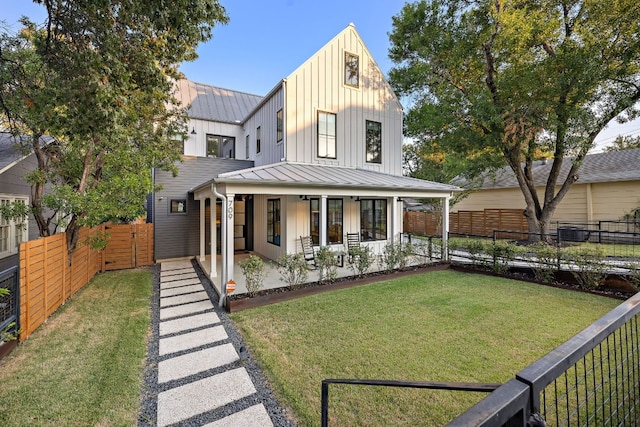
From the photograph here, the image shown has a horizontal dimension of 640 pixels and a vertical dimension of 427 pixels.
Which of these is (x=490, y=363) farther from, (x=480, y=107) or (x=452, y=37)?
(x=452, y=37)

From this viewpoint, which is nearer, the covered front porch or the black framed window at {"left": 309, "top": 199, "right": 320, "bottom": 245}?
the covered front porch

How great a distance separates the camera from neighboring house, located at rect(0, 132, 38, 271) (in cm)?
636

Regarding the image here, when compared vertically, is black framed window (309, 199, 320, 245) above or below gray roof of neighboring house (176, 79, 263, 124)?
below

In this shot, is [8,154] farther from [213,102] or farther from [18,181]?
[213,102]

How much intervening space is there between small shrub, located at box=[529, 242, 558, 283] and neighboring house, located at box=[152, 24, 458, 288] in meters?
3.03

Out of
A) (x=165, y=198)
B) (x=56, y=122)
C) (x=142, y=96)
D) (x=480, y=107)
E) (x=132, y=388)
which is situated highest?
(x=480, y=107)

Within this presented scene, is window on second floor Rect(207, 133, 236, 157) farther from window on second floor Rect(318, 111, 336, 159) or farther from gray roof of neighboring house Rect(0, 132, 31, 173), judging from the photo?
gray roof of neighboring house Rect(0, 132, 31, 173)

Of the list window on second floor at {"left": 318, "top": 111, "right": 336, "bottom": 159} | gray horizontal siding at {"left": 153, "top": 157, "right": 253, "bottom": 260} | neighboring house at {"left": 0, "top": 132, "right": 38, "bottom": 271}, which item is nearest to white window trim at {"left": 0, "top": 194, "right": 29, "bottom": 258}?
neighboring house at {"left": 0, "top": 132, "right": 38, "bottom": 271}

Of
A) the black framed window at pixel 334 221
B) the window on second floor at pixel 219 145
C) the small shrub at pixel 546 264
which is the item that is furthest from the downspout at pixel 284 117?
the small shrub at pixel 546 264

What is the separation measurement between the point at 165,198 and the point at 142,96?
546 centimetres

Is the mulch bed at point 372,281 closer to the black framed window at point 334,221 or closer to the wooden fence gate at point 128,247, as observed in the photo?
the black framed window at point 334,221

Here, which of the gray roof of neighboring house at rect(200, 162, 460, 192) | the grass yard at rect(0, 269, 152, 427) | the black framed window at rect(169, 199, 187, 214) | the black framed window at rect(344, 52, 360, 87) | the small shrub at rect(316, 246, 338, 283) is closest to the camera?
the grass yard at rect(0, 269, 152, 427)

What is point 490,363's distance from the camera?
3559 millimetres

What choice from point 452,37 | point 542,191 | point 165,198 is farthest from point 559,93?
point 165,198
